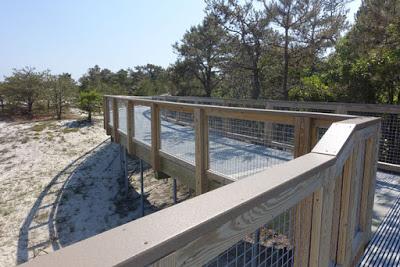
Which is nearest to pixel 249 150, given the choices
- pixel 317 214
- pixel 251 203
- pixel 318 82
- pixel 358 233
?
pixel 358 233

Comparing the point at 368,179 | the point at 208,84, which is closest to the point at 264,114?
the point at 368,179

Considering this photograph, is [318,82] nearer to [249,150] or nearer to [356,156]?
[249,150]

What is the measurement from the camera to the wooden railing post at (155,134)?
231 inches

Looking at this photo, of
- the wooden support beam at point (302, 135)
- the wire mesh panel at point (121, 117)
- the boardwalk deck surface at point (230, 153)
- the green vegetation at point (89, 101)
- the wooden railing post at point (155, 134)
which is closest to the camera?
the wooden support beam at point (302, 135)

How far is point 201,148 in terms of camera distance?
4.50m

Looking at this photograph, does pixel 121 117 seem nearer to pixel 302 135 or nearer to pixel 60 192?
pixel 60 192

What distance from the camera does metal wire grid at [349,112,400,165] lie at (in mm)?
5441

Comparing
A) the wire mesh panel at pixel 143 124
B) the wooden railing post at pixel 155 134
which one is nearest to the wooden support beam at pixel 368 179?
the wooden railing post at pixel 155 134

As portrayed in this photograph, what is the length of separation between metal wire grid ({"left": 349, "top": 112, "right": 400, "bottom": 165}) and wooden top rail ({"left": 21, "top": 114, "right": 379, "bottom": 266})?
486 cm

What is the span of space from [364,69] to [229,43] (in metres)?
7.17

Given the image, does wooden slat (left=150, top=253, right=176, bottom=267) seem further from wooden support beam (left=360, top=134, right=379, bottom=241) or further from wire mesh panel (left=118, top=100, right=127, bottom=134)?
wire mesh panel (left=118, top=100, right=127, bottom=134)

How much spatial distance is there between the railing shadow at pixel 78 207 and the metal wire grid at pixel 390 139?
6852 millimetres

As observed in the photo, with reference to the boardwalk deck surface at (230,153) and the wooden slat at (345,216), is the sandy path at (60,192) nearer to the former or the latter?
the boardwalk deck surface at (230,153)

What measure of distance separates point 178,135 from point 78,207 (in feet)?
20.2
